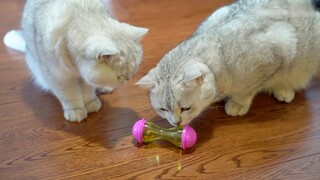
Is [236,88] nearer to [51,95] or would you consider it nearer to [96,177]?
[96,177]

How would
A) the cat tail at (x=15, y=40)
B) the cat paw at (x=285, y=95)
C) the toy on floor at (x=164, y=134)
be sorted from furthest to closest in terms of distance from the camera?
the cat tail at (x=15, y=40) < the cat paw at (x=285, y=95) < the toy on floor at (x=164, y=134)

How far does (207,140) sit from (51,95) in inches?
34.7

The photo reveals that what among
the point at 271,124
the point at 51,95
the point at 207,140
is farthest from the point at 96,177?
the point at 271,124

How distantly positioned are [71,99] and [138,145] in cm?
38

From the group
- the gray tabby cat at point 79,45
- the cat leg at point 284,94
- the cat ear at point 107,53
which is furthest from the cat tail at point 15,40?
the cat leg at point 284,94

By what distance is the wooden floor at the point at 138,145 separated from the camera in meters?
1.50

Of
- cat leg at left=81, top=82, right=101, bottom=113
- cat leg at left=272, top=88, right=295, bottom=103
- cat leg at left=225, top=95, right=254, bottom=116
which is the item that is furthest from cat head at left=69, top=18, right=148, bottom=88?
cat leg at left=272, top=88, right=295, bottom=103

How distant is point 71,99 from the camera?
67.5 inches

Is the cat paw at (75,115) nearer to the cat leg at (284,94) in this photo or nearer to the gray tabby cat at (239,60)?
the gray tabby cat at (239,60)

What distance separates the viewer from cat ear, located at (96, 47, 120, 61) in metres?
1.31

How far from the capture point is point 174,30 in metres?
2.43

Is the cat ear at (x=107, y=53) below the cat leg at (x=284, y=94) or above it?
above

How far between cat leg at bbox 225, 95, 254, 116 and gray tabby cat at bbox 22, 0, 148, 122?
504 mm

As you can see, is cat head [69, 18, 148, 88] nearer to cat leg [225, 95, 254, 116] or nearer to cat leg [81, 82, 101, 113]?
cat leg [81, 82, 101, 113]
